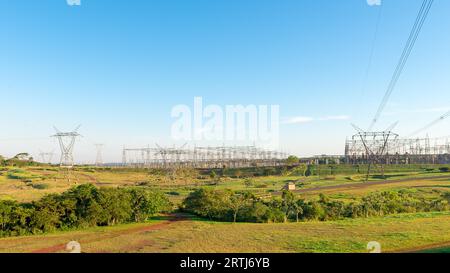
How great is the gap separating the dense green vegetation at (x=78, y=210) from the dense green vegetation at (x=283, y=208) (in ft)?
13.9

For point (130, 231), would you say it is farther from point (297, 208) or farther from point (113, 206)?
point (297, 208)

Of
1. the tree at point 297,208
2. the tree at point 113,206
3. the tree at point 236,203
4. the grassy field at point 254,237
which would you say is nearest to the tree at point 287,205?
the tree at point 297,208

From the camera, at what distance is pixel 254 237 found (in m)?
16.7

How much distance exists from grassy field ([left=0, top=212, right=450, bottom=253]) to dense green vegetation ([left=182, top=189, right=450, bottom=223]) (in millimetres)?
2678

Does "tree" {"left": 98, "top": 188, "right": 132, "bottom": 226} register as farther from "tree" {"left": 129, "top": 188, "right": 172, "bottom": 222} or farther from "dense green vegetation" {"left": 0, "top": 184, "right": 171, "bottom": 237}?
"tree" {"left": 129, "top": 188, "right": 172, "bottom": 222}

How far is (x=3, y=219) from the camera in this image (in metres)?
18.1

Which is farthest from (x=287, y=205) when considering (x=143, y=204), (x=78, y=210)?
(x=78, y=210)

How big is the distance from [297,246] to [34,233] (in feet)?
53.8

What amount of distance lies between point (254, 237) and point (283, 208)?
8.36 m

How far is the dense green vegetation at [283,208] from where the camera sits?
23.2 meters

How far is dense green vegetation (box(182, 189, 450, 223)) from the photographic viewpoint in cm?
2320

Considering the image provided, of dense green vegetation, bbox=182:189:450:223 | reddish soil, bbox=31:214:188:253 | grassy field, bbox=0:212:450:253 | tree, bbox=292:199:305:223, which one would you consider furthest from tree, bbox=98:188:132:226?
tree, bbox=292:199:305:223
